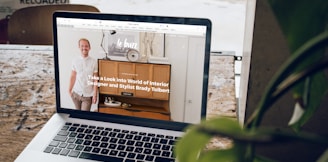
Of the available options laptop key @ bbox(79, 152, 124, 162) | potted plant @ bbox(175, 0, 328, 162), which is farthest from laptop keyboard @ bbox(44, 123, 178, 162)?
potted plant @ bbox(175, 0, 328, 162)

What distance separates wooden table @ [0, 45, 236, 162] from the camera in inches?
35.4

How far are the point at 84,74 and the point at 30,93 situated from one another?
0.28 metres

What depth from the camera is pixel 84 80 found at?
0.89 metres

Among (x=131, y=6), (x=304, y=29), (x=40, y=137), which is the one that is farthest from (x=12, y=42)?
(x=131, y=6)

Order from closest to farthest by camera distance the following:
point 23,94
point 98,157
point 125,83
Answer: point 98,157, point 125,83, point 23,94

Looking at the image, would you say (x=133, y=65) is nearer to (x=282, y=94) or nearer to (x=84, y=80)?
(x=84, y=80)

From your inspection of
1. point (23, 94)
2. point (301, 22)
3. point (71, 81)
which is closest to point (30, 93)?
point (23, 94)

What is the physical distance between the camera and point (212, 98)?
1069 millimetres

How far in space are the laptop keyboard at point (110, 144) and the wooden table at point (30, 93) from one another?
0.10m

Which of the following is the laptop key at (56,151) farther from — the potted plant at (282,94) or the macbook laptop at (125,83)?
the potted plant at (282,94)

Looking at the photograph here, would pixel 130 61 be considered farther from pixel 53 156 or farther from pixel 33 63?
pixel 33 63

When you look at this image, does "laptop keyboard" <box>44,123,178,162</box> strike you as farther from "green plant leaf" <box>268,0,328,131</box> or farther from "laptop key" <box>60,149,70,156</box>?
"green plant leaf" <box>268,0,328,131</box>

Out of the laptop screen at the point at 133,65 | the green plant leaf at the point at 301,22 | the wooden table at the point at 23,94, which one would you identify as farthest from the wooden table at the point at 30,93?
the green plant leaf at the point at 301,22

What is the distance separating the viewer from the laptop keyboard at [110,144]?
769 mm
